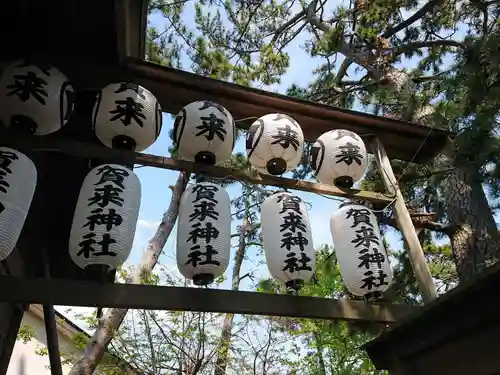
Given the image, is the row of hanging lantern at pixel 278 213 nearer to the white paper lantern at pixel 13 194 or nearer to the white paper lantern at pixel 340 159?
the white paper lantern at pixel 340 159

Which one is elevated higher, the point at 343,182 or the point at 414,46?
the point at 414,46

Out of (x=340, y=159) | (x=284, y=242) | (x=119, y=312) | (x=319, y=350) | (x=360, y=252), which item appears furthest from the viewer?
(x=319, y=350)

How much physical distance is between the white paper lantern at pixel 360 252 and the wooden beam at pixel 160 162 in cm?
21

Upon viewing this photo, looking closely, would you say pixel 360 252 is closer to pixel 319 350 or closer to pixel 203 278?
pixel 203 278

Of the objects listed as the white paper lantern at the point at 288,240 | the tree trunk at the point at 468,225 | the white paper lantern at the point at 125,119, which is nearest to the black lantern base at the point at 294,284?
the white paper lantern at the point at 288,240

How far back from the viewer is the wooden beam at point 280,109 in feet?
11.8

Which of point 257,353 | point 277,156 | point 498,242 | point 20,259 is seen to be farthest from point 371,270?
point 257,353

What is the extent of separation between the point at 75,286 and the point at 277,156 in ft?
5.63

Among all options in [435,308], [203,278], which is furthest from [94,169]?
[435,308]

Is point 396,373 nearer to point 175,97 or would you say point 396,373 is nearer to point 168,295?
point 168,295

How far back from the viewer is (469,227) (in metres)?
5.03

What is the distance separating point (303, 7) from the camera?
815cm

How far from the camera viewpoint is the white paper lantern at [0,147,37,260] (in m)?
2.28

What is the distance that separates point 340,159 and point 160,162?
4.56 ft
